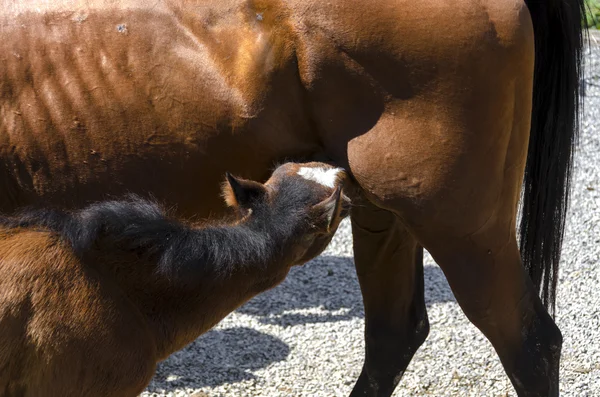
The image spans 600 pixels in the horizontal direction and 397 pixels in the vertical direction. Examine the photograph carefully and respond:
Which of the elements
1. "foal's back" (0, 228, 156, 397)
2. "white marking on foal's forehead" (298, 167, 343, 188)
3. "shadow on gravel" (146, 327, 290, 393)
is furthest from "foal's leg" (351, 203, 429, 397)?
"foal's back" (0, 228, 156, 397)

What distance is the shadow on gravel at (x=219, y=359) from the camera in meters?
4.94

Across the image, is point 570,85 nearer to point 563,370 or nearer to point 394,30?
point 394,30

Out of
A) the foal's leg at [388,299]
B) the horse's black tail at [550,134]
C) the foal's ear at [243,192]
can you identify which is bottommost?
the foal's leg at [388,299]

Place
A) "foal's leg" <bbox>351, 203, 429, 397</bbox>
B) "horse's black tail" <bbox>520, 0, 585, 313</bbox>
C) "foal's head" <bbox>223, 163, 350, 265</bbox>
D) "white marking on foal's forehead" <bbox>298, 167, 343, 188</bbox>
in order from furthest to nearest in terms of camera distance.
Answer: "foal's leg" <bbox>351, 203, 429, 397</bbox>, "horse's black tail" <bbox>520, 0, 585, 313</bbox>, "white marking on foal's forehead" <bbox>298, 167, 343, 188</bbox>, "foal's head" <bbox>223, 163, 350, 265</bbox>

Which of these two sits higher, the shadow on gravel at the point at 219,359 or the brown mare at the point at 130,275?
the brown mare at the point at 130,275

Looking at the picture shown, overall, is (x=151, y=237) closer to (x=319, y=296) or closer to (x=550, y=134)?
(x=550, y=134)

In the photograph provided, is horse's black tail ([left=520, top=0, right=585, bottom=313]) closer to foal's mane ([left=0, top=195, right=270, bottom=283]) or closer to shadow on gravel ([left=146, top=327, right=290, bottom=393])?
foal's mane ([left=0, top=195, right=270, bottom=283])

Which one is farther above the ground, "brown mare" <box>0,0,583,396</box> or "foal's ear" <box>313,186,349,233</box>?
"brown mare" <box>0,0,583,396</box>

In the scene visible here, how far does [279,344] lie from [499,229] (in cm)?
235

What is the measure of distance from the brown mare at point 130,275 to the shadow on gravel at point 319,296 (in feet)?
8.66

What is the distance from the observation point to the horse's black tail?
3.73 meters

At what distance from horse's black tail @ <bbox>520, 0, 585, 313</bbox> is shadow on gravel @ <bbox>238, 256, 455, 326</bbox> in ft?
6.40

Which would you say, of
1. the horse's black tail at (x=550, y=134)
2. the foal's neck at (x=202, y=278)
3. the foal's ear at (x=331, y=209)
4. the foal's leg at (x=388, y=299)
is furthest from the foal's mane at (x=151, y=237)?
the horse's black tail at (x=550, y=134)

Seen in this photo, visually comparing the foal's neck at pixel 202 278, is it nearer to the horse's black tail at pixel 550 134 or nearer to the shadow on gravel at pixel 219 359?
the horse's black tail at pixel 550 134
